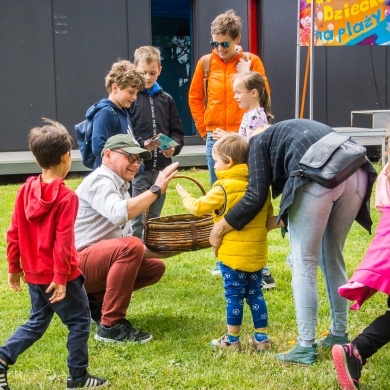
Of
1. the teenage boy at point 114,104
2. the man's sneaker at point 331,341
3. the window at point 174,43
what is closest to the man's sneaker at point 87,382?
the man's sneaker at point 331,341

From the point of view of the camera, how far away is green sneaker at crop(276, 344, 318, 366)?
4.39 meters

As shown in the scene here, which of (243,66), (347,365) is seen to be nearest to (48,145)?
(347,365)

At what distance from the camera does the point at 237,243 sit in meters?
4.55

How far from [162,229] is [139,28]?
950 cm

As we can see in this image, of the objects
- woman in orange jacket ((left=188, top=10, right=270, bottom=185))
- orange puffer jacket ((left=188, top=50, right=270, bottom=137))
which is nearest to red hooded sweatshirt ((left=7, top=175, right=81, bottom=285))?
woman in orange jacket ((left=188, top=10, right=270, bottom=185))

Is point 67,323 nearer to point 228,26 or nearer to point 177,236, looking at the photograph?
point 177,236

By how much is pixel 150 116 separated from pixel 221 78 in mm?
709

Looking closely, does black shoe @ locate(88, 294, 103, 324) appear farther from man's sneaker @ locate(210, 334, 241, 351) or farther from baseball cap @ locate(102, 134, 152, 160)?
baseball cap @ locate(102, 134, 152, 160)

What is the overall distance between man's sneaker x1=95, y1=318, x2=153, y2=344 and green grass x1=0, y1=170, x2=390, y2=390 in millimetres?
74

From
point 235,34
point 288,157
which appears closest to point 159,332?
point 288,157

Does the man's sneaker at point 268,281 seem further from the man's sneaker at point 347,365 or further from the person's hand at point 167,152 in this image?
the man's sneaker at point 347,365

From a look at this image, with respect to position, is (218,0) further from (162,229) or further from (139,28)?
(162,229)

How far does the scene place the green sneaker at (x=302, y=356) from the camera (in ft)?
14.4

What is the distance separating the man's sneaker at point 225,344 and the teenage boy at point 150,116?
1.85 metres
